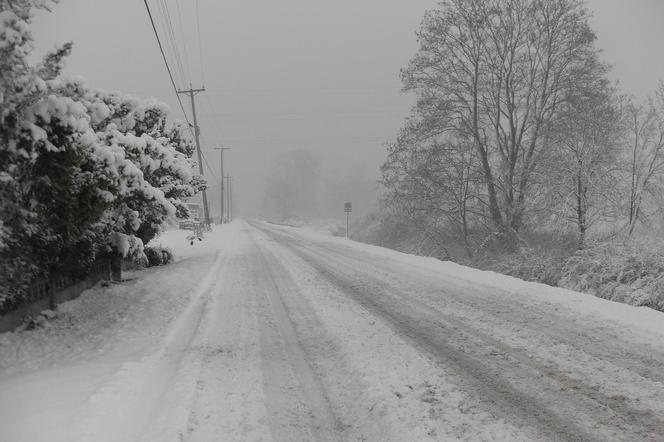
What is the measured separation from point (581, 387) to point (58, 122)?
19.4 feet

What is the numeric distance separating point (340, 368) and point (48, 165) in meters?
4.00

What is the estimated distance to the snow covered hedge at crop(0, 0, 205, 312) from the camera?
15.3 feet

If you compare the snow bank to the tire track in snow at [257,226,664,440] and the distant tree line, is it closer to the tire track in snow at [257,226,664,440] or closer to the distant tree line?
the tire track in snow at [257,226,664,440]

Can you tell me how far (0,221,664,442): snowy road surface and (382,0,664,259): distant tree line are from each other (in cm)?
916

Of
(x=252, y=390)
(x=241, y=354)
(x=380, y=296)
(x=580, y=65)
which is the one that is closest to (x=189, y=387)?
(x=252, y=390)

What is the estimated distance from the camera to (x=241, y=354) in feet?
17.0

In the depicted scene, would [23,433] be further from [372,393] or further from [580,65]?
[580,65]

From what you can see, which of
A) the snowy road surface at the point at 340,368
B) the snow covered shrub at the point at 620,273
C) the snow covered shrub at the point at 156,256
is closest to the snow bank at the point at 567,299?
the snowy road surface at the point at 340,368

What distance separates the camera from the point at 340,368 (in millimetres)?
4629

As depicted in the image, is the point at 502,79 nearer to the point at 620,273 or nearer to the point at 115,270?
the point at 620,273

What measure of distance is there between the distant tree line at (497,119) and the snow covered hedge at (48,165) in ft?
41.6

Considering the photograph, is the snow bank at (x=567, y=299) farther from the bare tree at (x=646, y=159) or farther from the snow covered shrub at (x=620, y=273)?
the bare tree at (x=646, y=159)

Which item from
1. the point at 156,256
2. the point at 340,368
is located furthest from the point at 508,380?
the point at 156,256

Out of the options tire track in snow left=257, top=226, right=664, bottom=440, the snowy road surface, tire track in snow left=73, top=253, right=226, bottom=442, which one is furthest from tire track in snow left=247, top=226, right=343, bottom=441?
tire track in snow left=257, top=226, right=664, bottom=440
